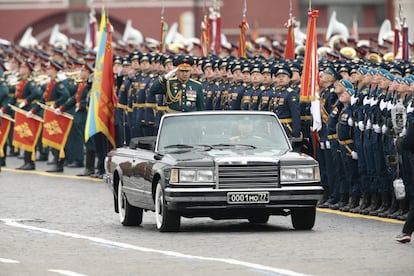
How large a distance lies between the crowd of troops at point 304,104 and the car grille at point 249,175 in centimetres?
112

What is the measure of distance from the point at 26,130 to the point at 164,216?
13713mm

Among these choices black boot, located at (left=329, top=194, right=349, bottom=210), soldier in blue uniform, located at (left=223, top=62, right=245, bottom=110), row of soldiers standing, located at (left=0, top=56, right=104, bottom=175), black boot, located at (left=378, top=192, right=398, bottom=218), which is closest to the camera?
black boot, located at (left=378, top=192, right=398, bottom=218)

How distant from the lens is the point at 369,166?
72.7 feet

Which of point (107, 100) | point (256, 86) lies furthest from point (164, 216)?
point (107, 100)

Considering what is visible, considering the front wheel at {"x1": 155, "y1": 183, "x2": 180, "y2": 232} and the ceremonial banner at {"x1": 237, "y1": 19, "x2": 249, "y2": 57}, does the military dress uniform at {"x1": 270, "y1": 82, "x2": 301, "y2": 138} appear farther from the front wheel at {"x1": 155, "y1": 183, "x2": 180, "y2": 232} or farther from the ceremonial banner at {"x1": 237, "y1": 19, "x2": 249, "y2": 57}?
the ceremonial banner at {"x1": 237, "y1": 19, "x2": 249, "y2": 57}

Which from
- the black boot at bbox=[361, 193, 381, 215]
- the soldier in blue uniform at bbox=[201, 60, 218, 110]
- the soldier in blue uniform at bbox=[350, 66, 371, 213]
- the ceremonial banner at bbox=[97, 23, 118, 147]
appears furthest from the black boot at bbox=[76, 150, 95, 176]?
the black boot at bbox=[361, 193, 381, 215]

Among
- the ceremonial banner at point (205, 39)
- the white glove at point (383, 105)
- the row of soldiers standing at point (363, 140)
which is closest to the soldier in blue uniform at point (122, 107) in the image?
the ceremonial banner at point (205, 39)

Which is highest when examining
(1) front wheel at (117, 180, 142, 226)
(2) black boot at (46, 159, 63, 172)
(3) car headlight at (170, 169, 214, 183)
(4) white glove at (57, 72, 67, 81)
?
(4) white glove at (57, 72, 67, 81)

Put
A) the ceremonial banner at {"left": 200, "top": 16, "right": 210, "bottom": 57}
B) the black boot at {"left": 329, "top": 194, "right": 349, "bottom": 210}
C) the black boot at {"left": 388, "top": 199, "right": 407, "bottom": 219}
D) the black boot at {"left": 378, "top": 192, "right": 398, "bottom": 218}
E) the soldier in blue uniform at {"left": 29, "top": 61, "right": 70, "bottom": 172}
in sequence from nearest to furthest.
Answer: the black boot at {"left": 388, "top": 199, "right": 407, "bottom": 219} < the black boot at {"left": 378, "top": 192, "right": 398, "bottom": 218} < the black boot at {"left": 329, "top": 194, "right": 349, "bottom": 210} < the soldier in blue uniform at {"left": 29, "top": 61, "right": 70, "bottom": 172} < the ceremonial banner at {"left": 200, "top": 16, "right": 210, "bottom": 57}

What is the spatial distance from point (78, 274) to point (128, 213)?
17.5 feet

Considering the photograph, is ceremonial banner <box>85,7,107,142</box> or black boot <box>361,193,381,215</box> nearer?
black boot <box>361,193,381,215</box>

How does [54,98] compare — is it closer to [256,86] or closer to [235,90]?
[235,90]

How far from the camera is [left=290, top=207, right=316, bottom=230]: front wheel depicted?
63.0 feet

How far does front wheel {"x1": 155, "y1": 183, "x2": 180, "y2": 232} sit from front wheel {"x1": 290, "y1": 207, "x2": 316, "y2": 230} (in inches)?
49.1
